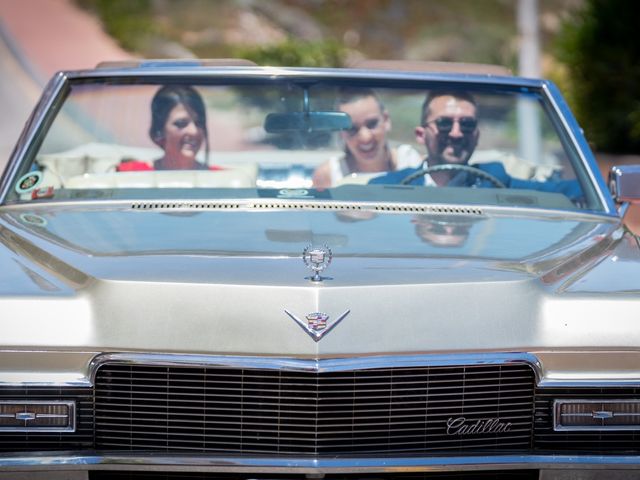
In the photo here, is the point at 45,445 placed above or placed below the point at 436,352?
below

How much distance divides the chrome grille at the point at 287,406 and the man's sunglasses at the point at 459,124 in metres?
1.80

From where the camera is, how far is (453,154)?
4.46m

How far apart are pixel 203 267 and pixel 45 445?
57 centimetres

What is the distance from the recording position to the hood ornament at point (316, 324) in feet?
9.11

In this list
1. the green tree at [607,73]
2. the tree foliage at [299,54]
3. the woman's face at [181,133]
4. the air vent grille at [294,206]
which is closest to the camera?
the air vent grille at [294,206]

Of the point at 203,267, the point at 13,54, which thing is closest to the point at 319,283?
the point at 203,267

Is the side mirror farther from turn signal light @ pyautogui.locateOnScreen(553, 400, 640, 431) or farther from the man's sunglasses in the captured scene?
turn signal light @ pyautogui.locateOnScreen(553, 400, 640, 431)

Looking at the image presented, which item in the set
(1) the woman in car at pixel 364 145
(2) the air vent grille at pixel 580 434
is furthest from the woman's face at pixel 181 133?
(2) the air vent grille at pixel 580 434

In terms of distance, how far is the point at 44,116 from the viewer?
4234 mm

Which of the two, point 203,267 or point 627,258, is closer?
point 203,267

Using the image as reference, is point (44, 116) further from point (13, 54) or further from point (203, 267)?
point (13, 54)

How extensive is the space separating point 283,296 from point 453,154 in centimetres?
180

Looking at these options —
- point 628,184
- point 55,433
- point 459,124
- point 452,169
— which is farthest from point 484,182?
point 55,433

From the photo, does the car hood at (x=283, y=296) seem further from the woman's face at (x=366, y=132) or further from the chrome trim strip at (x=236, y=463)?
the woman's face at (x=366, y=132)
